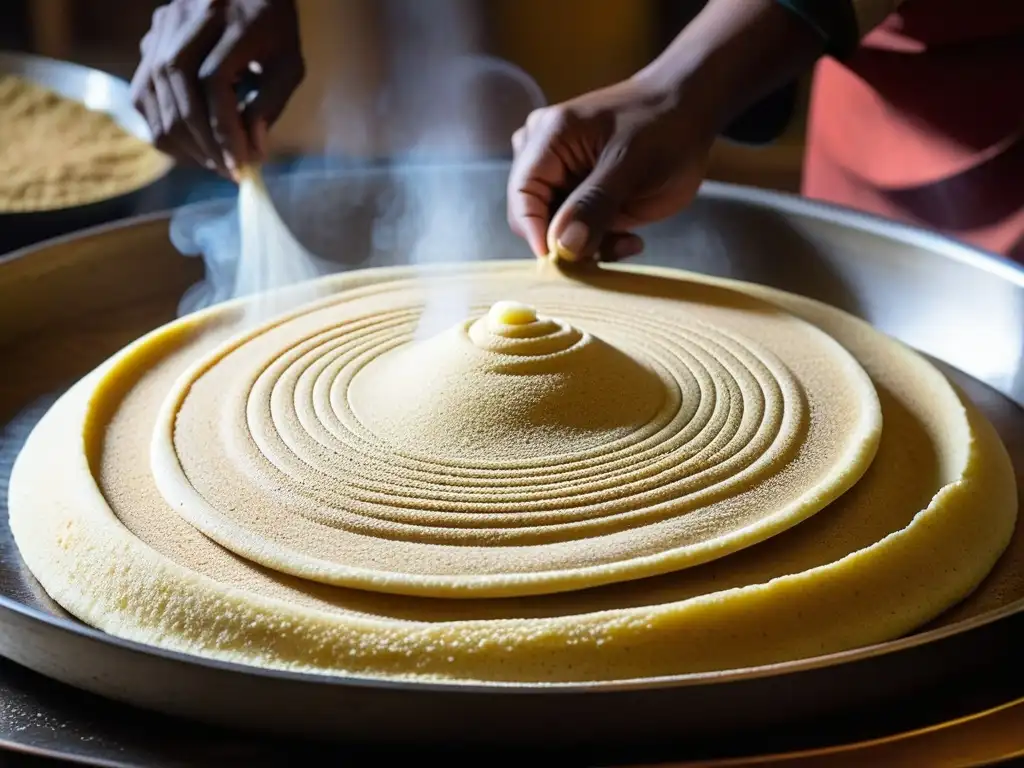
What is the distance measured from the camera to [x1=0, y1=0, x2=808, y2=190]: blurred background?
4.09 meters

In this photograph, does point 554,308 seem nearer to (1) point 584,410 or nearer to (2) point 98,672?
(1) point 584,410

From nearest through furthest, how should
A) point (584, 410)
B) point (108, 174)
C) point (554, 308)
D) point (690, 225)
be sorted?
point (584, 410) → point (554, 308) → point (690, 225) → point (108, 174)

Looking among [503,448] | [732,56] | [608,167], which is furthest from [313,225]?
[503,448]

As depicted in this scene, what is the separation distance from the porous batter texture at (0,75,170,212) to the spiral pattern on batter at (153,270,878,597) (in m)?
0.93

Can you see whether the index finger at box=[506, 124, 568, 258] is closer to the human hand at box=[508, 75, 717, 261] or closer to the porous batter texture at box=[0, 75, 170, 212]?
the human hand at box=[508, 75, 717, 261]

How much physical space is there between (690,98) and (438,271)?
0.41 meters

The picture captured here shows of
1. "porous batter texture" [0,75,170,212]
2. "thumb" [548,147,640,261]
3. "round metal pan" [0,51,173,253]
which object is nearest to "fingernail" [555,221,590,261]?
"thumb" [548,147,640,261]

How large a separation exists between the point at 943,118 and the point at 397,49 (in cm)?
305

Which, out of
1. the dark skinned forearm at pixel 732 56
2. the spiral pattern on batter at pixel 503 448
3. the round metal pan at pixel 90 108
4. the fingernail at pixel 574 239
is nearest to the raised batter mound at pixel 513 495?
the spiral pattern on batter at pixel 503 448

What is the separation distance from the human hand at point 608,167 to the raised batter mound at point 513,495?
0.46 ft

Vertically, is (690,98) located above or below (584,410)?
above

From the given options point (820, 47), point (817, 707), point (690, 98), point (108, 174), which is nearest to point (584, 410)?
point (817, 707)

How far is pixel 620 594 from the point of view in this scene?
0.85m

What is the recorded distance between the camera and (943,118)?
67.1 inches
